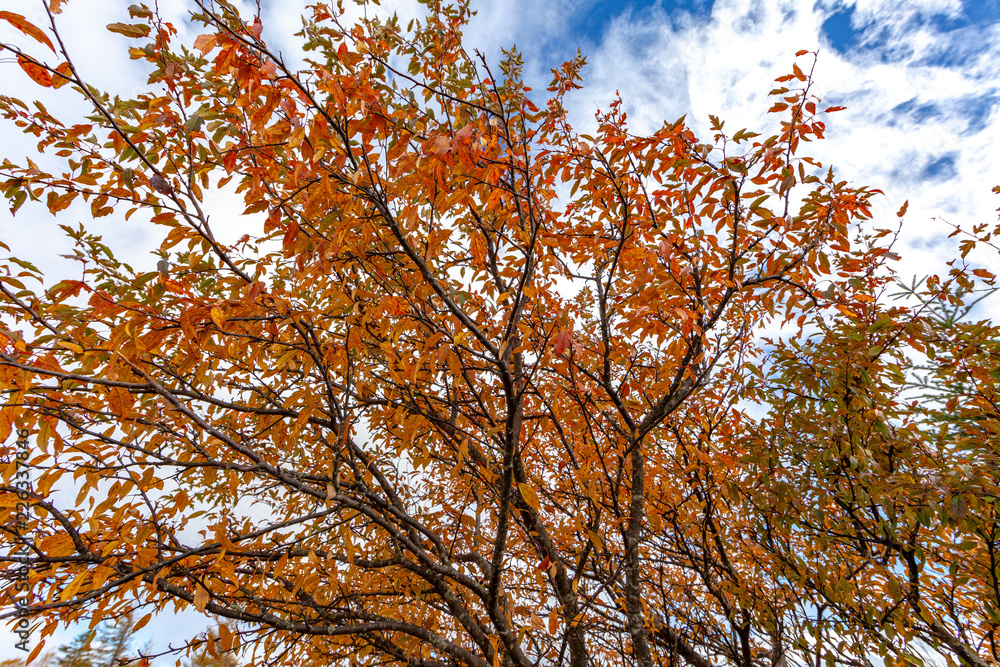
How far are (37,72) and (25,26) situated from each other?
23 cm

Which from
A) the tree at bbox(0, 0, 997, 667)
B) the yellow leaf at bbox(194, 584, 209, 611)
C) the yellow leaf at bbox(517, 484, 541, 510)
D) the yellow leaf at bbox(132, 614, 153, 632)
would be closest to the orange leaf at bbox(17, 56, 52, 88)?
the tree at bbox(0, 0, 997, 667)

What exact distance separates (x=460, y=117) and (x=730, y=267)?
209 centimetres

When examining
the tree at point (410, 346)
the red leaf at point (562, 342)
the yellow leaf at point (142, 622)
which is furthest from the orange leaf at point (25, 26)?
the yellow leaf at point (142, 622)

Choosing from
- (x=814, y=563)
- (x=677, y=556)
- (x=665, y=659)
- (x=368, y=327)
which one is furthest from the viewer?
(x=665, y=659)

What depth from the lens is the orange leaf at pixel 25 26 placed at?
1.73 m

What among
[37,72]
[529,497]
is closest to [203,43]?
[37,72]

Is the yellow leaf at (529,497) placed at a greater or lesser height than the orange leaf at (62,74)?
lesser

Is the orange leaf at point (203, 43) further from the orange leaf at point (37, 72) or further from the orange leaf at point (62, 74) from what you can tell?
the orange leaf at point (37, 72)

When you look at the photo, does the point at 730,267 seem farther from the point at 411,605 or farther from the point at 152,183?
the point at 411,605

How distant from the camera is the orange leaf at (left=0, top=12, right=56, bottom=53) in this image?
1732mm

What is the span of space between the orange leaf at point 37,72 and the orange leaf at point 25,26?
156 millimetres

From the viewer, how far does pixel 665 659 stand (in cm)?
561

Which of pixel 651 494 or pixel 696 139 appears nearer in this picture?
pixel 696 139

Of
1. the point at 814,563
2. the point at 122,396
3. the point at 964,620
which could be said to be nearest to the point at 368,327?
the point at 122,396
